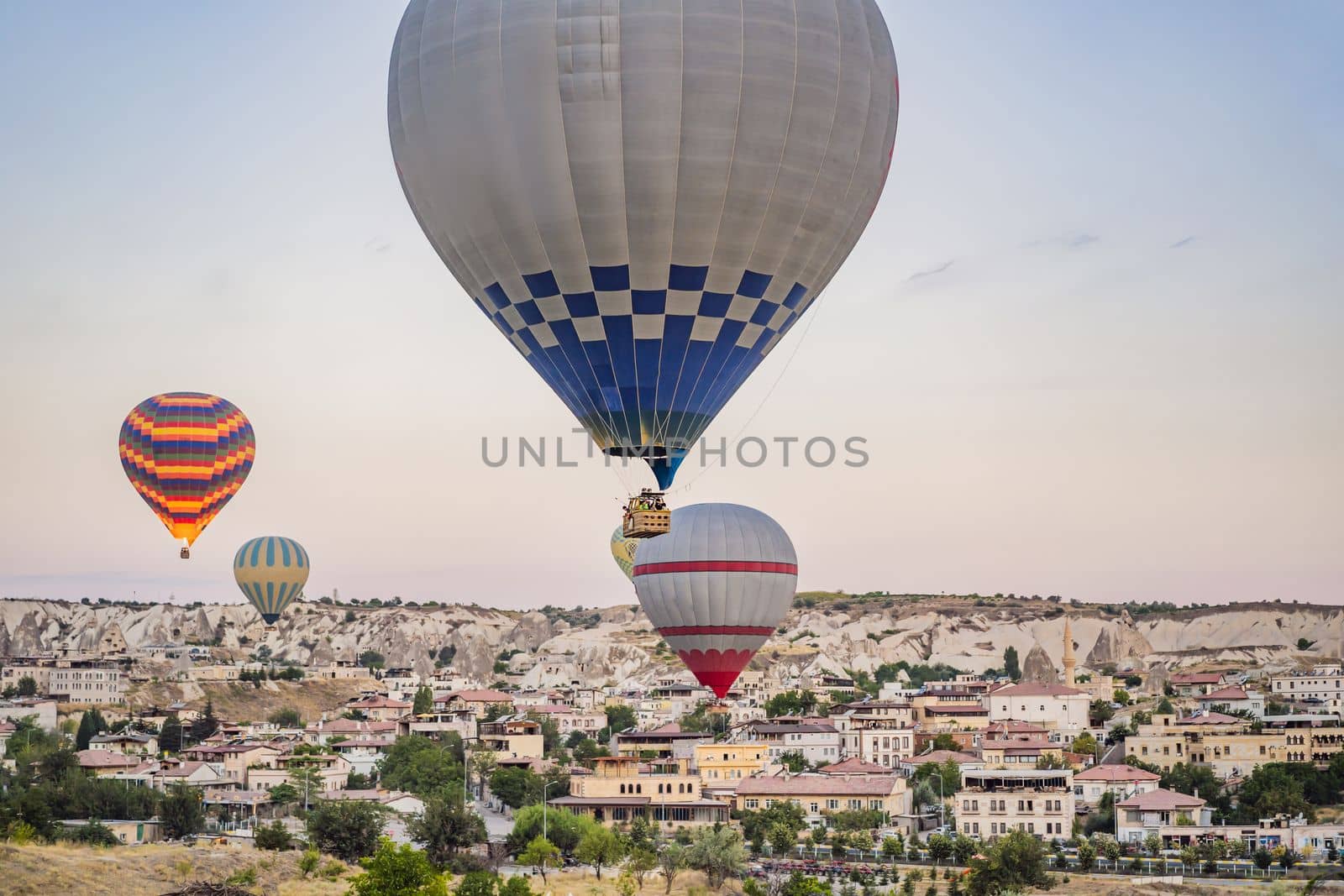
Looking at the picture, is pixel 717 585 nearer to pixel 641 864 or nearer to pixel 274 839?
pixel 641 864

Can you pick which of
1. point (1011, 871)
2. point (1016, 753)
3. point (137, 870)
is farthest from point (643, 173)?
point (1016, 753)

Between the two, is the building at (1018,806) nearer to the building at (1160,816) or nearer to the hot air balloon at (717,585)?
the building at (1160,816)

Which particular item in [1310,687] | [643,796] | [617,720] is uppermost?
[1310,687]

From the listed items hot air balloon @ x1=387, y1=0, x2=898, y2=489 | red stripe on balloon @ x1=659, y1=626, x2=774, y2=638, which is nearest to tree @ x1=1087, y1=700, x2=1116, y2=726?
red stripe on balloon @ x1=659, y1=626, x2=774, y2=638

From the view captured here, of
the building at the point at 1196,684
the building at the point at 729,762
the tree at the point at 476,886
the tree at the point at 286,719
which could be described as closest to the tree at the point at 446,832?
the tree at the point at 476,886

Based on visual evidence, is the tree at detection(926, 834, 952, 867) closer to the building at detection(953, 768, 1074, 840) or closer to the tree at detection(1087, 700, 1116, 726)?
the building at detection(953, 768, 1074, 840)
